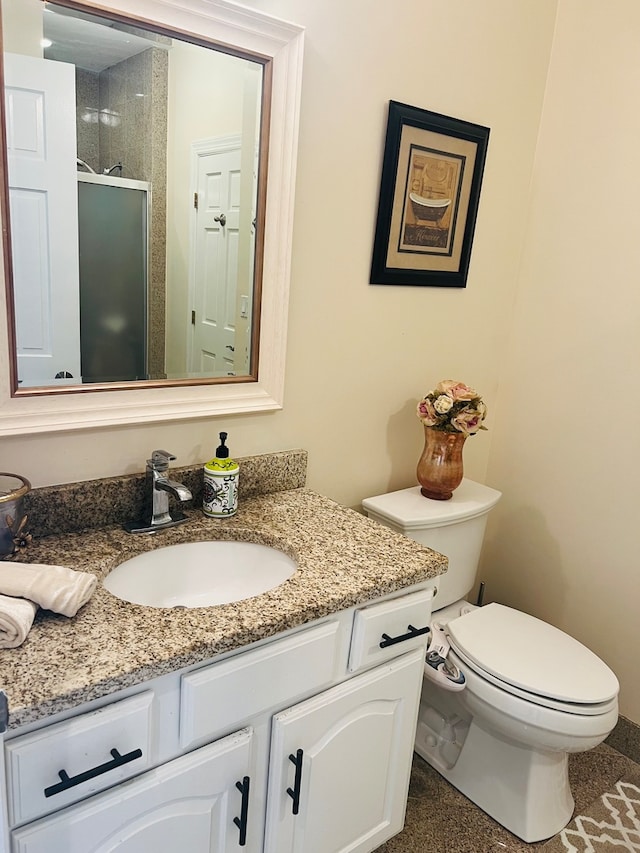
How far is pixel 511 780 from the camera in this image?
1.75 m

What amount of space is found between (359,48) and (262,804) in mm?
1680

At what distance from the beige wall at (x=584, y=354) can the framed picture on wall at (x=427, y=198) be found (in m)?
0.31

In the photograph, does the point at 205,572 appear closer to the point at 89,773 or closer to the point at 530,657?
the point at 89,773

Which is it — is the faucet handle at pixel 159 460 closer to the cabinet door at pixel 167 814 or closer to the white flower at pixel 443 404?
the cabinet door at pixel 167 814

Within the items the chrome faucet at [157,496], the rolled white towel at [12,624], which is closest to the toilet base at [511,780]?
the chrome faucet at [157,496]

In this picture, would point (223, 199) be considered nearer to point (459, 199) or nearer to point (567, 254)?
point (459, 199)

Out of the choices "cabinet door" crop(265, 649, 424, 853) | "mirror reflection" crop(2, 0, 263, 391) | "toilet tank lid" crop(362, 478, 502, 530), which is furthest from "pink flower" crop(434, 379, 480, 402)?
"cabinet door" crop(265, 649, 424, 853)

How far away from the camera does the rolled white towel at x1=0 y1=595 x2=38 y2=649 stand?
3.11ft

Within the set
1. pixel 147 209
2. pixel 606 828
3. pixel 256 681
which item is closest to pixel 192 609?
pixel 256 681

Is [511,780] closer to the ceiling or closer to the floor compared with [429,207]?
closer to the floor

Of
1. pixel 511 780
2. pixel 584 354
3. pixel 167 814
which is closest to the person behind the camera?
pixel 167 814

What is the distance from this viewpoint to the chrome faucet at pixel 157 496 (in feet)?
4.55

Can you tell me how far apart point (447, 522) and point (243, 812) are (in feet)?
2.98

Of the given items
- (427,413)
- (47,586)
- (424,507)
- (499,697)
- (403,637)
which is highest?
(427,413)
